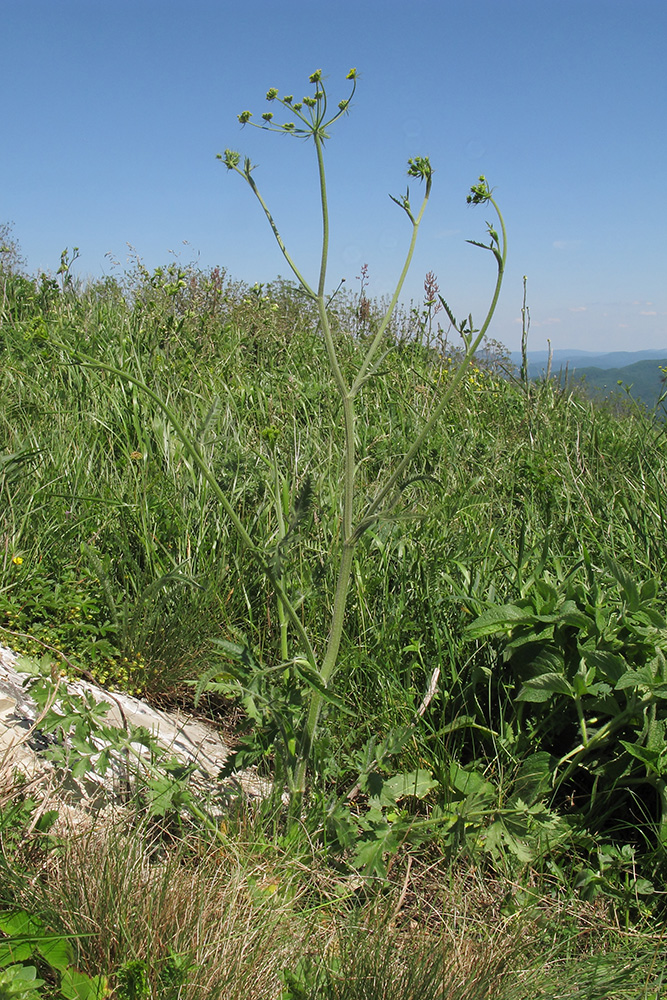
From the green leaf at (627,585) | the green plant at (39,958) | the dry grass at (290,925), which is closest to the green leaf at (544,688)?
the green leaf at (627,585)

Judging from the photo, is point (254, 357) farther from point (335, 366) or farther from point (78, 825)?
point (78, 825)

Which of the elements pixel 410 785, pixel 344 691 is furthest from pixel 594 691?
pixel 344 691

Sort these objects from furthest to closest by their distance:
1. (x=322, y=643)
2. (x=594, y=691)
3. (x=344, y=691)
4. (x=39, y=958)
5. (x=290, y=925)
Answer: (x=322, y=643) < (x=344, y=691) < (x=594, y=691) < (x=290, y=925) < (x=39, y=958)

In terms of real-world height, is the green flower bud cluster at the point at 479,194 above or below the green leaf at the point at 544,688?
above

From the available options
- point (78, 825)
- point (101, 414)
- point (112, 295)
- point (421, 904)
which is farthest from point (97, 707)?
point (112, 295)

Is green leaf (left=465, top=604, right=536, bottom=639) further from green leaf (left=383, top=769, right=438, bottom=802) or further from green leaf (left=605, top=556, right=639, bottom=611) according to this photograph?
green leaf (left=383, top=769, right=438, bottom=802)

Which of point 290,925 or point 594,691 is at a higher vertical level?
point 594,691

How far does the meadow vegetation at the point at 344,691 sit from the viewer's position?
136 cm

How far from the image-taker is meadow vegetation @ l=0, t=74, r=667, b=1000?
1358mm

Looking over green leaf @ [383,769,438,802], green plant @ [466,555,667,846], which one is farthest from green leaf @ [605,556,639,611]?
green leaf @ [383,769,438,802]

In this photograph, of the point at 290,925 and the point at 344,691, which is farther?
the point at 344,691

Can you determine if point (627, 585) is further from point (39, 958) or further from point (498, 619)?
point (39, 958)

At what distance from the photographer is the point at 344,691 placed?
6.88ft

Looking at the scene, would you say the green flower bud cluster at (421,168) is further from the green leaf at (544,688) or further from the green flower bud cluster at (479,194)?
the green leaf at (544,688)
